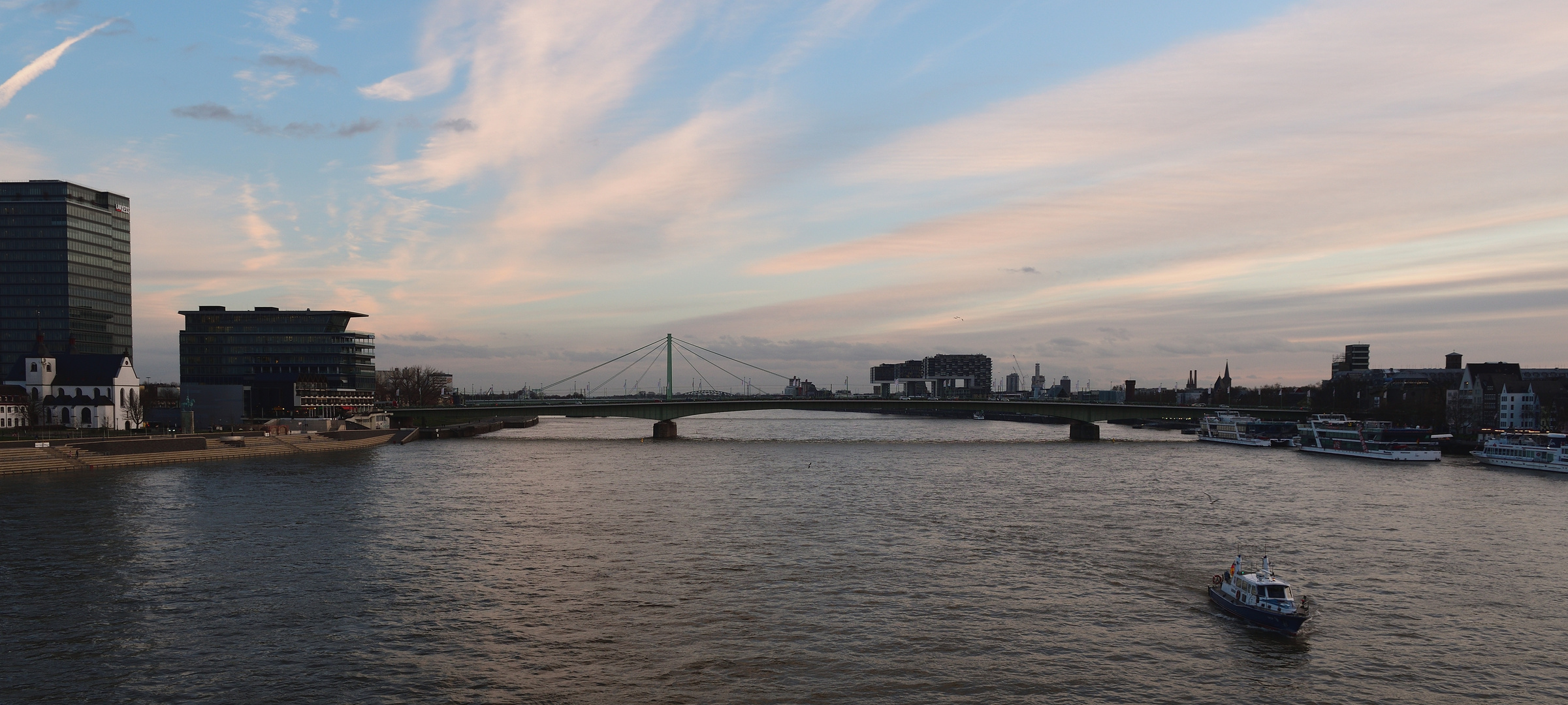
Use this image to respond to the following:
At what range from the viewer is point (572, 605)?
113 ft

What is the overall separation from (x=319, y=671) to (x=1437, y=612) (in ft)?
127

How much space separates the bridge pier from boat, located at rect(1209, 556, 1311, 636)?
398 feet

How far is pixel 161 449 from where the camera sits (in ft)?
331

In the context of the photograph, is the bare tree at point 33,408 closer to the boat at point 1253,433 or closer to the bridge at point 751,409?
the bridge at point 751,409

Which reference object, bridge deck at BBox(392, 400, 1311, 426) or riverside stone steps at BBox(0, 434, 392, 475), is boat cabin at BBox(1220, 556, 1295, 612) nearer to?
riverside stone steps at BBox(0, 434, 392, 475)

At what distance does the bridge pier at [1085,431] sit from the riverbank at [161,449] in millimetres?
111585

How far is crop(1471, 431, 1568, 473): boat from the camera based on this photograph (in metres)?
93.7

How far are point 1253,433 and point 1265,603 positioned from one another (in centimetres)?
12375

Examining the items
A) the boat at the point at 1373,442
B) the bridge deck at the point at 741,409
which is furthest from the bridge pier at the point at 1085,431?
the boat at the point at 1373,442

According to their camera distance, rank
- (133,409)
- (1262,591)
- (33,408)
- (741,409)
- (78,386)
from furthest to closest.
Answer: (741,409) < (133,409) < (78,386) < (33,408) < (1262,591)

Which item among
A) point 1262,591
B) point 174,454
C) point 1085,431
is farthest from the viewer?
point 1085,431

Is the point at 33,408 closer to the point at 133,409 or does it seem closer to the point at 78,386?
the point at 78,386

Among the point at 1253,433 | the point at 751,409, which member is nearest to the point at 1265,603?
the point at 751,409

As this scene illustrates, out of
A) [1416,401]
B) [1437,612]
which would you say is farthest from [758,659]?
[1416,401]
